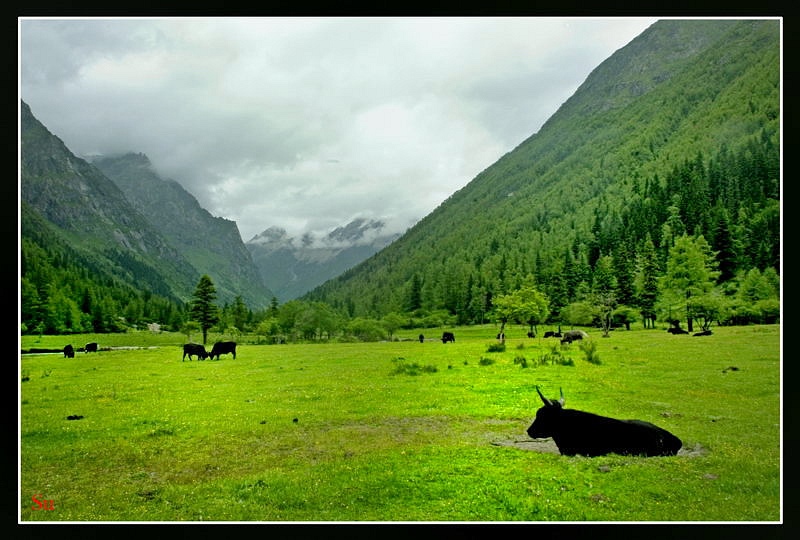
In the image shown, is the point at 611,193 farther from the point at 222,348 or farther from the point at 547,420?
the point at 222,348

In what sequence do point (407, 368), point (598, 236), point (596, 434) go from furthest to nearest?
point (598, 236)
point (407, 368)
point (596, 434)

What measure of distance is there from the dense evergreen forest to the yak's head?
2.37 metres

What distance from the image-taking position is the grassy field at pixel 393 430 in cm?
723

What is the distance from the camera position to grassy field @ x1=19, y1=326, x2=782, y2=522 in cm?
723

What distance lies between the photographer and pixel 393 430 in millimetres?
8555

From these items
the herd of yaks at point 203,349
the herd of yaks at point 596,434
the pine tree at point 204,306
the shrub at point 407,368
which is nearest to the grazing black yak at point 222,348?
the herd of yaks at point 203,349

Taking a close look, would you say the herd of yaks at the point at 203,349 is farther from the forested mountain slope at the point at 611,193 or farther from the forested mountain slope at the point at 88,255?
the forested mountain slope at the point at 611,193

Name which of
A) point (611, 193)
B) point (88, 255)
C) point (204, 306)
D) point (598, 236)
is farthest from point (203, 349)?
point (611, 193)

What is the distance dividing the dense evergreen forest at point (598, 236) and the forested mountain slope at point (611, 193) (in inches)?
1.4

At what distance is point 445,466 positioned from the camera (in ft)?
25.9

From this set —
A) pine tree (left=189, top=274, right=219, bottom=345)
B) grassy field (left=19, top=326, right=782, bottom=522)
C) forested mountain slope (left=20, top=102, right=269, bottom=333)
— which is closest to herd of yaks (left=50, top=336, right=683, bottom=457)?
grassy field (left=19, top=326, right=782, bottom=522)

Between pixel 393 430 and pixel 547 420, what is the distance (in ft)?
9.62

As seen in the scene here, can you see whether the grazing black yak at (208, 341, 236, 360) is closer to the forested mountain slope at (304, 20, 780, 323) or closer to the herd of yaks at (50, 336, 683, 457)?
the forested mountain slope at (304, 20, 780, 323)

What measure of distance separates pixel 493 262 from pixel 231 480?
717cm
